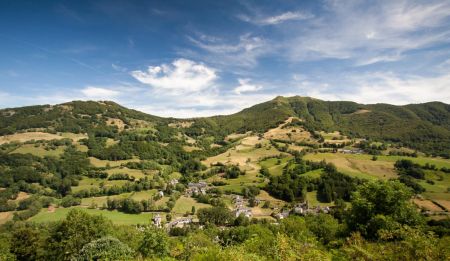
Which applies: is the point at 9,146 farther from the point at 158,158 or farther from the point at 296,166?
the point at 296,166

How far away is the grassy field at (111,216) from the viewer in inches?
3618

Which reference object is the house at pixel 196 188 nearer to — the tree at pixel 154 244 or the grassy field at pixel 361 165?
the grassy field at pixel 361 165

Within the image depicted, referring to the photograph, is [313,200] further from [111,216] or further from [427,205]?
[111,216]

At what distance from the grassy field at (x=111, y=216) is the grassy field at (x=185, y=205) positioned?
33.1ft

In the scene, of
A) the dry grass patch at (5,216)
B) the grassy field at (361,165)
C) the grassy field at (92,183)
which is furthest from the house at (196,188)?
the dry grass patch at (5,216)

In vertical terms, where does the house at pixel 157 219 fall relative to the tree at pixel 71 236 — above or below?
below

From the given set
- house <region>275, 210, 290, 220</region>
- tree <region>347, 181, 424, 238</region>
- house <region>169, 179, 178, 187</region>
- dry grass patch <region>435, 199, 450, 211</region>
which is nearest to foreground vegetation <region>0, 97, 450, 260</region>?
tree <region>347, 181, 424, 238</region>

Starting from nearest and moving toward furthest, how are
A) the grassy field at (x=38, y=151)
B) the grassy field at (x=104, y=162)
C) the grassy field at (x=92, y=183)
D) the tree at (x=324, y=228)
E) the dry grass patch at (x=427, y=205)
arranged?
1. the tree at (x=324, y=228)
2. the dry grass patch at (x=427, y=205)
3. the grassy field at (x=92, y=183)
4. the grassy field at (x=104, y=162)
5. the grassy field at (x=38, y=151)

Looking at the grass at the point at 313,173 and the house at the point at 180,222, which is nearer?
the house at the point at 180,222

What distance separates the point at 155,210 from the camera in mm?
104250

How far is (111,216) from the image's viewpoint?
317 ft

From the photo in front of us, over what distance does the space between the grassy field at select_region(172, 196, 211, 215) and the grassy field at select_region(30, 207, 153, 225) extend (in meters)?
10.1

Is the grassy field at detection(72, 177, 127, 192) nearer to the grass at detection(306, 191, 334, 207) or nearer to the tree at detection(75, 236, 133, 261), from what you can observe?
the grass at detection(306, 191, 334, 207)

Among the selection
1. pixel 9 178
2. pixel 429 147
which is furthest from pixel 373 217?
pixel 429 147
